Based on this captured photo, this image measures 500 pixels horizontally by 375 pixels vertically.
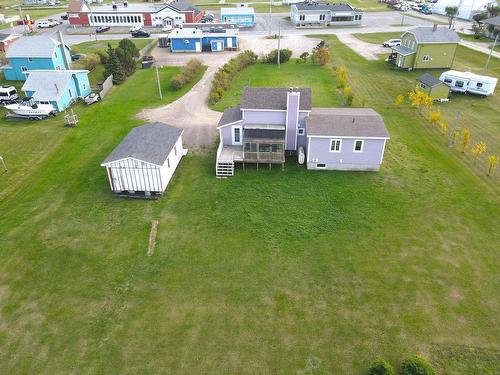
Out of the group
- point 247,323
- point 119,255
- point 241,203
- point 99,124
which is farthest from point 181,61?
point 247,323

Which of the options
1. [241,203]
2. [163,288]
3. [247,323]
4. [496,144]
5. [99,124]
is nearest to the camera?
[247,323]

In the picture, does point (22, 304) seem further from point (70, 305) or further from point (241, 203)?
point (241, 203)

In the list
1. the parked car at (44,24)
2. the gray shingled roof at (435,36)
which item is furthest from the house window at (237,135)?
the parked car at (44,24)

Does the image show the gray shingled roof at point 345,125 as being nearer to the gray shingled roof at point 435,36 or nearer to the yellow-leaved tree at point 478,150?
the yellow-leaved tree at point 478,150

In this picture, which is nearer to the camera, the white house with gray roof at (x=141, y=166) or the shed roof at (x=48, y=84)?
the white house with gray roof at (x=141, y=166)

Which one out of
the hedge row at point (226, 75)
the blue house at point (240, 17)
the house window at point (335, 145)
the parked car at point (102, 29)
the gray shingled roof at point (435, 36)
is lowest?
the hedge row at point (226, 75)
